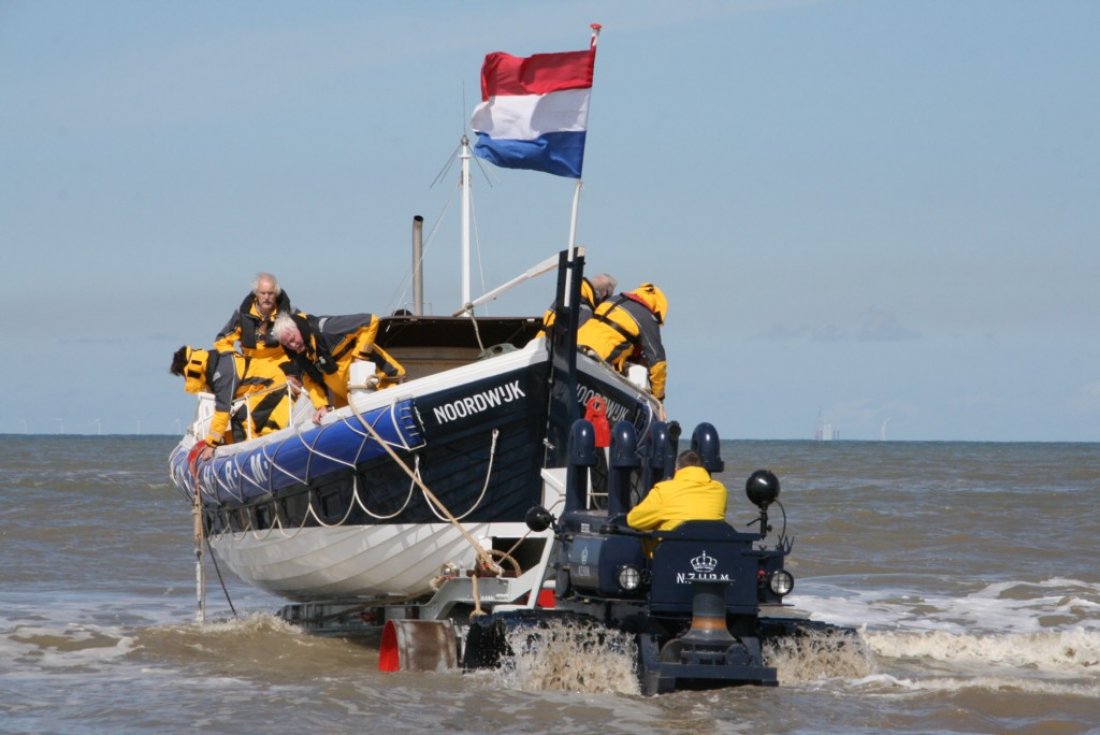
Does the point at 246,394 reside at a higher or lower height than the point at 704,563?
higher

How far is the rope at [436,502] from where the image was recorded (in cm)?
1087

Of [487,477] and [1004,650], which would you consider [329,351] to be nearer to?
[487,477]

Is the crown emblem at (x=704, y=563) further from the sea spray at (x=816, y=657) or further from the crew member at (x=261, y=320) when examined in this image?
the crew member at (x=261, y=320)

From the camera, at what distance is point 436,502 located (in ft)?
35.9

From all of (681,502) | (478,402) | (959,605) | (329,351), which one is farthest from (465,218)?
(681,502)

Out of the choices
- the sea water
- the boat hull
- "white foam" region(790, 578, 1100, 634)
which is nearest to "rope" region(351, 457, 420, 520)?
the boat hull

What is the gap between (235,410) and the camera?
13.0m

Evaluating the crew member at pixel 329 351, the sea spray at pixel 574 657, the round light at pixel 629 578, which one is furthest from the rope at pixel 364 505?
the round light at pixel 629 578

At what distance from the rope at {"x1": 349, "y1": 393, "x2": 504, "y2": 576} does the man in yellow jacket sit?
207 centimetres

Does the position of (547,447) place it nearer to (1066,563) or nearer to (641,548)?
(641,548)

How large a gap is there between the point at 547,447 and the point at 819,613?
4.80 metres

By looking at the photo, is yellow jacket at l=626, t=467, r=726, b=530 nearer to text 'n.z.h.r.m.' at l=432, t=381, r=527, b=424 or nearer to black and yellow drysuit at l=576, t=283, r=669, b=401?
text 'n.z.h.r.m.' at l=432, t=381, r=527, b=424

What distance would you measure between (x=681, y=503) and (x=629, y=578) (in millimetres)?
501

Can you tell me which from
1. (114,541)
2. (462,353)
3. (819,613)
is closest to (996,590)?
(819,613)
